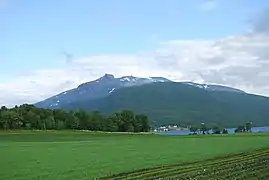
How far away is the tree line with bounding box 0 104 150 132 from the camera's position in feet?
520

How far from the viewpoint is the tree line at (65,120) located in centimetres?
15838

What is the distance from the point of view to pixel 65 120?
175 meters

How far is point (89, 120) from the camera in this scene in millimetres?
180500

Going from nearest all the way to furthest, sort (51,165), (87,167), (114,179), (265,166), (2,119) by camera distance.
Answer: (114,179)
(265,166)
(87,167)
(51,165)
(2,119)

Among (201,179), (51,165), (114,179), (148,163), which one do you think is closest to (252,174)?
(201,179)

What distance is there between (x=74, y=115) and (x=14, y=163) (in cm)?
13211

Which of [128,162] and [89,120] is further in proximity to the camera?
[89,120]

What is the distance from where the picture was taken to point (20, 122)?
6270 inches

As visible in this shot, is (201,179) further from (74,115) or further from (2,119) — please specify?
(74,115)

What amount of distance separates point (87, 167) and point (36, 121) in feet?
412

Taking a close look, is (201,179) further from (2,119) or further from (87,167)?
(2,119)

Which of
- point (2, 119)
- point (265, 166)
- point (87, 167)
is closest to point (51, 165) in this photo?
point (87, 167)

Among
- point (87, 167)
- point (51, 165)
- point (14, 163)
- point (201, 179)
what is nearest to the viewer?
point (201, 179)

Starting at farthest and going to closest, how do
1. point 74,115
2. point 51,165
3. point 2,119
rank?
point 74,115 < point 2,119 < point 51,165
